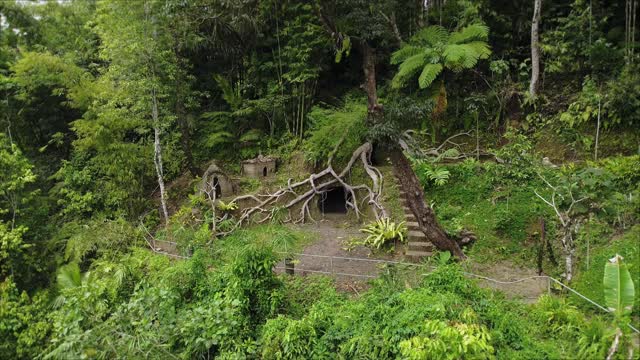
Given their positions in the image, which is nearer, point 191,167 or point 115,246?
point 115,246

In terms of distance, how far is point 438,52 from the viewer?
10328 millimetres

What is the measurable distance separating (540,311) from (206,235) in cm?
678

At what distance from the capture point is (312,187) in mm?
10836

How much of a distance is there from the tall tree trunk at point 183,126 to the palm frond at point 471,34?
777cm

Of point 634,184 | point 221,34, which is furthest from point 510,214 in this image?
point 221,34

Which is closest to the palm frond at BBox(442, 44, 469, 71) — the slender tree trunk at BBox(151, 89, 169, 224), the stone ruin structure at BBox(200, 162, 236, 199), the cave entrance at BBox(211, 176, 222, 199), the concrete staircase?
the concrete staircase

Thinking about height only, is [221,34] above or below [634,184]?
above

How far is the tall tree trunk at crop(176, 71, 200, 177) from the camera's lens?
11047 millimetres

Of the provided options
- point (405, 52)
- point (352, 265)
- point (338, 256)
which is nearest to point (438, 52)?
point (405, 52)

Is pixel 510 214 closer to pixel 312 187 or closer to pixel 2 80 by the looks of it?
pixel 312 187

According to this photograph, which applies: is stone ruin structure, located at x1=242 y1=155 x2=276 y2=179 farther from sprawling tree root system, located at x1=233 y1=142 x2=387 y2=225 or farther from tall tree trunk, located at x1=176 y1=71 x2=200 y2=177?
tall tree trunk, located at x1=176 y1=71 x2=200 y2=177

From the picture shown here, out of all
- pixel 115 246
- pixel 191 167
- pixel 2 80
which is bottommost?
pixel 115 246

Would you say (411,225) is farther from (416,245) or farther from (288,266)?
(288,266)

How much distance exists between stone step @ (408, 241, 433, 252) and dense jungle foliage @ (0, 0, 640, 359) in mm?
565
